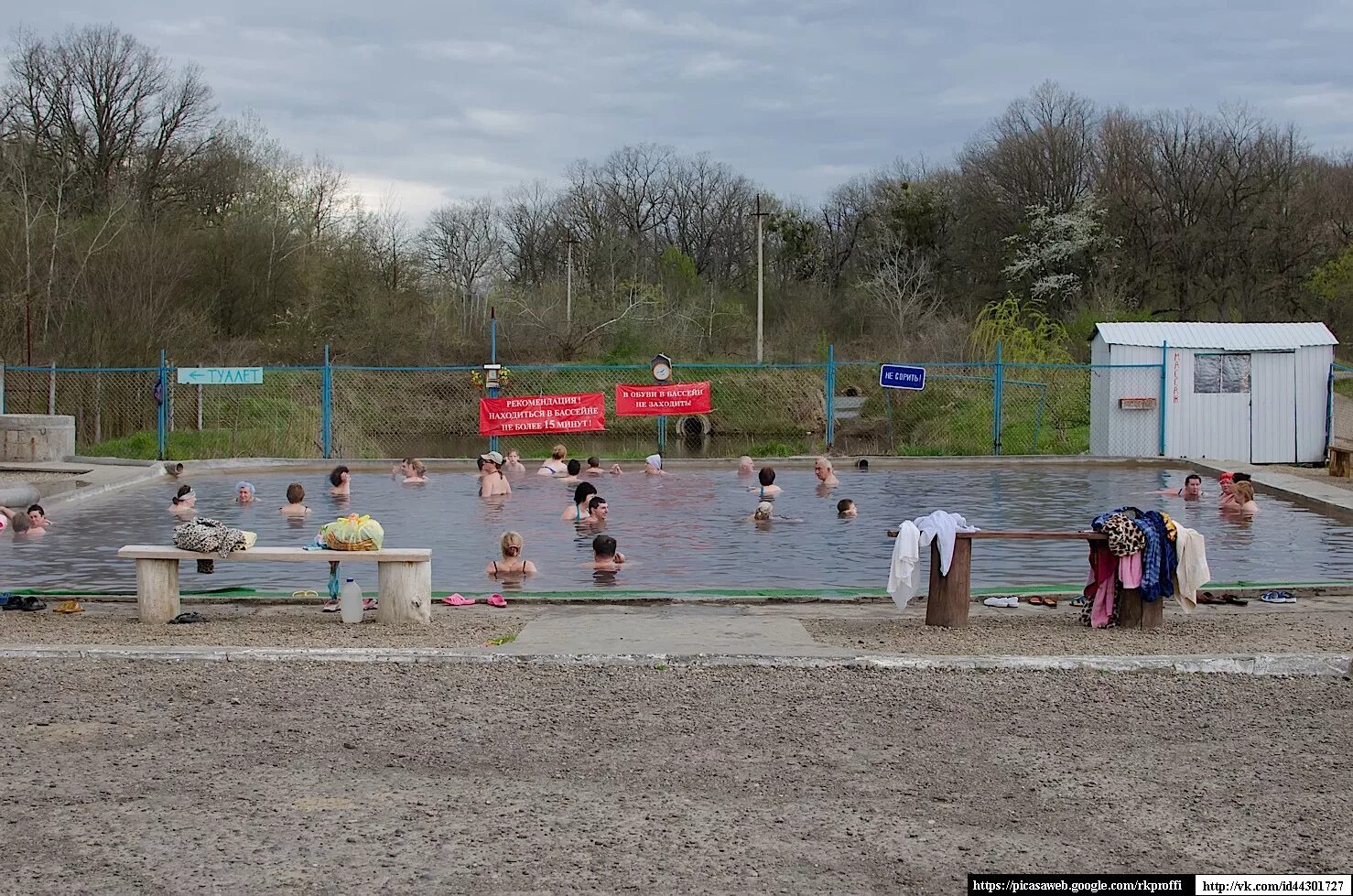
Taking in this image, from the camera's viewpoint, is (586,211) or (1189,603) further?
(586,211)

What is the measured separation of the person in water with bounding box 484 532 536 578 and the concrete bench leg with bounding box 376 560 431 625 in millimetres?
3154

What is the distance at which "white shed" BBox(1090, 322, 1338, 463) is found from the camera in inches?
1062

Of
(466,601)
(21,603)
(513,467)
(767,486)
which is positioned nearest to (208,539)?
(21,603)

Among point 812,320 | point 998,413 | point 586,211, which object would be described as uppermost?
point 586,211

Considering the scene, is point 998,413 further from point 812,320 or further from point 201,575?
point 812,320

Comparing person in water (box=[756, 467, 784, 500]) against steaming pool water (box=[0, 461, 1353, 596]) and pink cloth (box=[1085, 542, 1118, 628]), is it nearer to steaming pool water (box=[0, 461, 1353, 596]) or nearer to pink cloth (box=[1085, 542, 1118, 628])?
steaming pool water (box=[0, 461, 1353, 596])

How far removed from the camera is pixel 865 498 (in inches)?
834

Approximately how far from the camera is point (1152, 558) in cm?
977

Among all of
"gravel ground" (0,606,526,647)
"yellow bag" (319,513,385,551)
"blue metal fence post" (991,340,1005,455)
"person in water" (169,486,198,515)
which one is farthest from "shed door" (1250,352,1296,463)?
"yellow bag" (319,513,385,551)

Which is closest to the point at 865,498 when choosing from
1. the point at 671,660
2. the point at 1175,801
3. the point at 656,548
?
the point at 656,548

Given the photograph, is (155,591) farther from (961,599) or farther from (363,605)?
(961,599)

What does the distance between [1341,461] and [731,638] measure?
18.8 m

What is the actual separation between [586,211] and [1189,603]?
72005mm

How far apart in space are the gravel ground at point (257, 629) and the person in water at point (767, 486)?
30.9 feet
